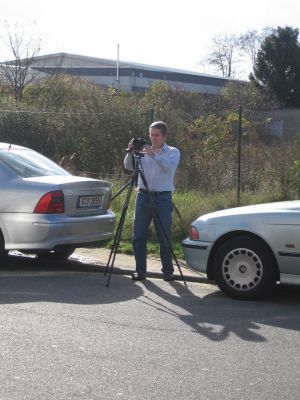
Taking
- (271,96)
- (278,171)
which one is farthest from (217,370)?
(271,96)

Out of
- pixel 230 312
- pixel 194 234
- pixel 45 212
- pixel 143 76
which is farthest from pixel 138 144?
pixel 143 76

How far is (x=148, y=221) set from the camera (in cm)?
871

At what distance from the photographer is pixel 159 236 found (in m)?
8.69

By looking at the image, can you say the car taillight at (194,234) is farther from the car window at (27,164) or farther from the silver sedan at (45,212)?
the car window at (27,164)

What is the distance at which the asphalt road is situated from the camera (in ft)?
16.2

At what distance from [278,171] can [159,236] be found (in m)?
5.46

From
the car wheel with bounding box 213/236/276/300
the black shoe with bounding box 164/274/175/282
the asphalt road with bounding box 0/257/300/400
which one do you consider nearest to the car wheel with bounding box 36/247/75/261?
the asphalt road with bounding box 0/257/300/400

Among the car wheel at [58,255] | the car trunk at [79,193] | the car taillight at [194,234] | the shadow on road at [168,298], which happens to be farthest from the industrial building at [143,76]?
the car taillight at [194,234]

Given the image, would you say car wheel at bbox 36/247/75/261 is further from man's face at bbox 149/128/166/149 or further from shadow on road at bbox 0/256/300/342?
man's face at bbox 149/128/166/149

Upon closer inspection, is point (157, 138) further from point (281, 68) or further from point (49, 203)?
point (281, 68)

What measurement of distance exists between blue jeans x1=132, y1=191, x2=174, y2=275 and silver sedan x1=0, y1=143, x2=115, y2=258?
768mm

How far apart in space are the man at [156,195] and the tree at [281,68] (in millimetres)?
42380

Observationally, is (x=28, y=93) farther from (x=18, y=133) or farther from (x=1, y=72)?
(x=18, y=133)

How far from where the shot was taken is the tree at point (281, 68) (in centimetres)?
4972
